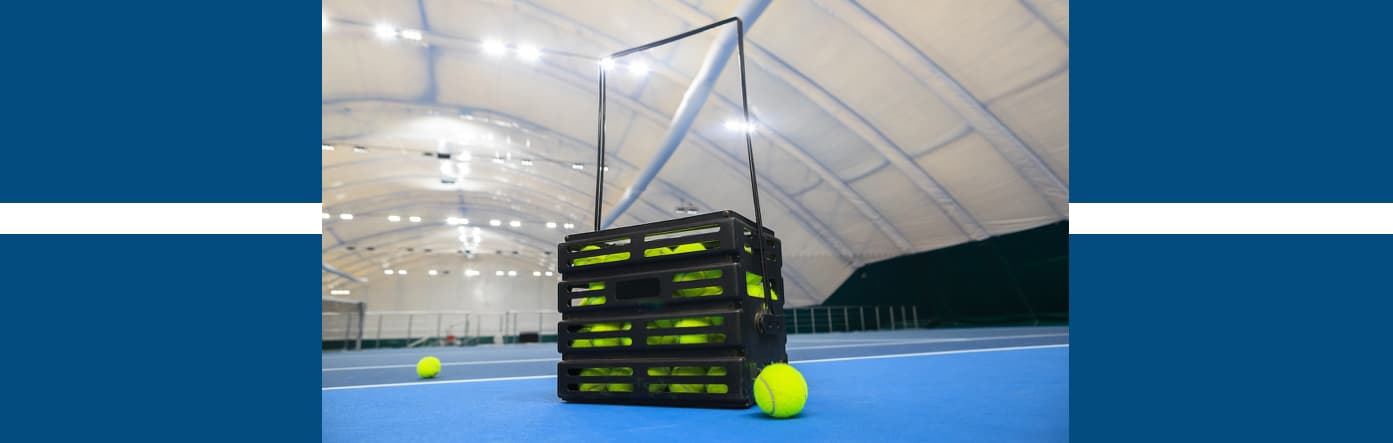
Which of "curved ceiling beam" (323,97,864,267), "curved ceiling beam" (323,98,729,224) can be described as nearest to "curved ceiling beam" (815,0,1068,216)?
"curved ceiling beam" (323,97,864,267)

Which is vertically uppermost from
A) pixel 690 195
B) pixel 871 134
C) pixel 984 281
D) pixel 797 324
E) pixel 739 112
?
pixel 739 112

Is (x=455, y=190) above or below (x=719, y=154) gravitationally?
below

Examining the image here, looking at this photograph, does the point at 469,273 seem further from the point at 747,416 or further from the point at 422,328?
the point at 747,416

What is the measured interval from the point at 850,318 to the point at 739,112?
31.7 feet

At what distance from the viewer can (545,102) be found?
1347cm

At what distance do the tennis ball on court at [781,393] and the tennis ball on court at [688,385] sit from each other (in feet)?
0.99

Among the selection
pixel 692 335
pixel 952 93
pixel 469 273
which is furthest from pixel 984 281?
pixel 469 273

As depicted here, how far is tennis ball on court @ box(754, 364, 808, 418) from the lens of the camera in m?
1.71

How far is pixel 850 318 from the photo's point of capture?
19766mm
